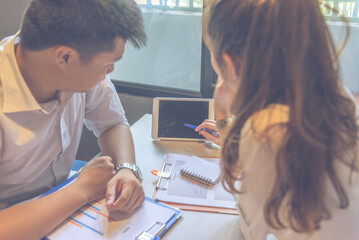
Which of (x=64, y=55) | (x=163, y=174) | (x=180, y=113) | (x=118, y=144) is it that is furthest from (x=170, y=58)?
(x=64, y=55)

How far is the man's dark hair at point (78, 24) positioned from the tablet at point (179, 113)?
0.52 meters

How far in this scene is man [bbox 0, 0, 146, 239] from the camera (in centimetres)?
77

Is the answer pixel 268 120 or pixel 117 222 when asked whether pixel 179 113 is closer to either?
pixel 117 222

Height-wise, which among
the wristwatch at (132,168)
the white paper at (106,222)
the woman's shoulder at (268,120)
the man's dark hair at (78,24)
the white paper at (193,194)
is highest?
the man's dark hair at (78,24)

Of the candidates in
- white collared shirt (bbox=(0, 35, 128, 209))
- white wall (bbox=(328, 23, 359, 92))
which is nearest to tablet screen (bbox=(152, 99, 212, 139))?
white collared shirt (bbox=(0, 35, 128, 209))

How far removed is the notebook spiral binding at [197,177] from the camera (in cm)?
101

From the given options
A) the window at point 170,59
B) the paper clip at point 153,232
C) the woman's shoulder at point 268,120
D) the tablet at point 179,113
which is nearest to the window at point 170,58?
the window at point 170,59

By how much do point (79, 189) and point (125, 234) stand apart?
0.19m

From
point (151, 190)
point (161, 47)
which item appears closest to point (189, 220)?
point (151, 190)

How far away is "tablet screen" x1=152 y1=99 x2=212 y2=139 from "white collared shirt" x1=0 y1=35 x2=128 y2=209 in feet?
0.57

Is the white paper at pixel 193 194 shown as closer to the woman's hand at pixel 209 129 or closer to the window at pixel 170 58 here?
the woman's hand at pixel 209 129

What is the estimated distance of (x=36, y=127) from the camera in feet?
3.05

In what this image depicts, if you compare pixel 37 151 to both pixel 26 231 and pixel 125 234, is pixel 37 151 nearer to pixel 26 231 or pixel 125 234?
pixel 26 231

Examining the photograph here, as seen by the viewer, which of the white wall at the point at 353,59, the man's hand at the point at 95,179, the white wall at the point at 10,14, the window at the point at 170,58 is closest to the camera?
the man's hand at the point at 95,179
